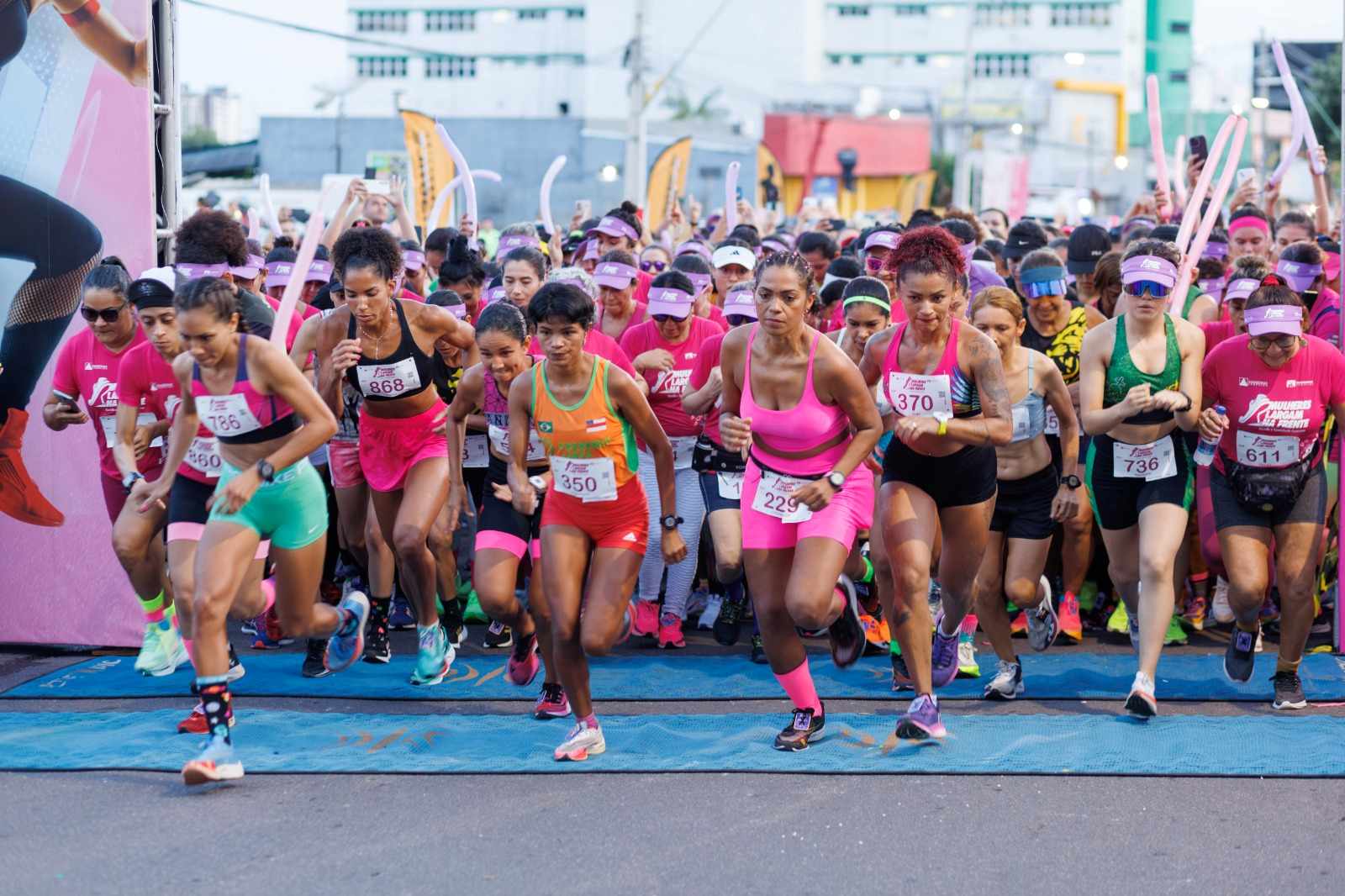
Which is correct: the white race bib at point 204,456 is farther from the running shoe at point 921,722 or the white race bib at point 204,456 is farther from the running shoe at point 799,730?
the running shoe at point 921,722

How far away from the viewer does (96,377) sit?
26.3 feet

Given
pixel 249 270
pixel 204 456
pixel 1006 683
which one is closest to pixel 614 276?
pixel 249 270

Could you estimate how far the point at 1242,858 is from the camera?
211 inches

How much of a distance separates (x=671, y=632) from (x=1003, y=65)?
83888 millimetres

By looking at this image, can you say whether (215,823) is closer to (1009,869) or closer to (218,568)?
(218,568)

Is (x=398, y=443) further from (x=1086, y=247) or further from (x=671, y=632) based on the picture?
(x=1086, y=247)

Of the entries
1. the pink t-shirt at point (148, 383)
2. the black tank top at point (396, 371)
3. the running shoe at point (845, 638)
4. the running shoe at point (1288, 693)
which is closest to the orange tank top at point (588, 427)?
the running shoe at point (845, 638)

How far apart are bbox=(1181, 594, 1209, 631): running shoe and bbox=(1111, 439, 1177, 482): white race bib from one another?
7.06 ft

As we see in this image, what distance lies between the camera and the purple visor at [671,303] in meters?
8.66

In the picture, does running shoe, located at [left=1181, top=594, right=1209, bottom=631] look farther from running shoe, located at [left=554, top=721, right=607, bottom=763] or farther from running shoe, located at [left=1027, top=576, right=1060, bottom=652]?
running shoe, located at [left=554, top=721, right=607, bottom=763]

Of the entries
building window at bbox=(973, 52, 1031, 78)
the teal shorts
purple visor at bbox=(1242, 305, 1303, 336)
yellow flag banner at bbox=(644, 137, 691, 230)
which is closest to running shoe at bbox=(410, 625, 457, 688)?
the teal shorts

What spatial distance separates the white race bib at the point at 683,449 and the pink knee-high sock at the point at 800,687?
2268mm

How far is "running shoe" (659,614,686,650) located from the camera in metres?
8.95

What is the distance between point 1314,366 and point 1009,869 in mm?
3182
